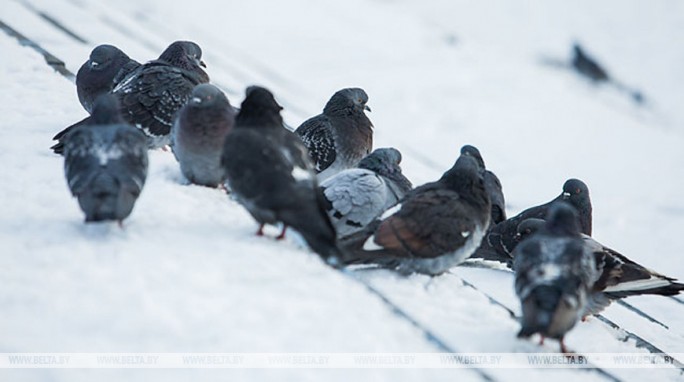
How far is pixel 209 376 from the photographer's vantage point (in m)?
3.92

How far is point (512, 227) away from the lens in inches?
296

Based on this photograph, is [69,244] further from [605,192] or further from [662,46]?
[662,46]

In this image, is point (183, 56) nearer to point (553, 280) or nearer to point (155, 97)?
point (155, 97)

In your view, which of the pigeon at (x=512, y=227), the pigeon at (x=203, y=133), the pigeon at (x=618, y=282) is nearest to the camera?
the pigeon at (x=203, y=133)

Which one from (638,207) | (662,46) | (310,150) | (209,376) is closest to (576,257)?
(209,376)

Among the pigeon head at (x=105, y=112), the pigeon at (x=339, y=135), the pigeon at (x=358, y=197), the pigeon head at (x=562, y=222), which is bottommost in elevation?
the pigeon head at (x=105, y=112)

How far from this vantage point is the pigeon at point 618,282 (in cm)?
624

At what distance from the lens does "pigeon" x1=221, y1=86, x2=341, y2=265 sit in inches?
200

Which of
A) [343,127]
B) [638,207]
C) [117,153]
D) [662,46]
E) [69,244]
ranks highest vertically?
[662,46]

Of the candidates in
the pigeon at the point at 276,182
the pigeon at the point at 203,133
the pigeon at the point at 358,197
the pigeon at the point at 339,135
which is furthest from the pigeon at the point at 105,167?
the pigeon at the point at 339,135

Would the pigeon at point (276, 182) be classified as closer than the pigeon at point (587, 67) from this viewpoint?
Yes

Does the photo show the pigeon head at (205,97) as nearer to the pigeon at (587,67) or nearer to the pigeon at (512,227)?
the pigeon at (512,227)

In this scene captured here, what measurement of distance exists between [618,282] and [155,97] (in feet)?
13.0

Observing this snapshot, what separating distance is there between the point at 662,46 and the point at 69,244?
2534 cm
